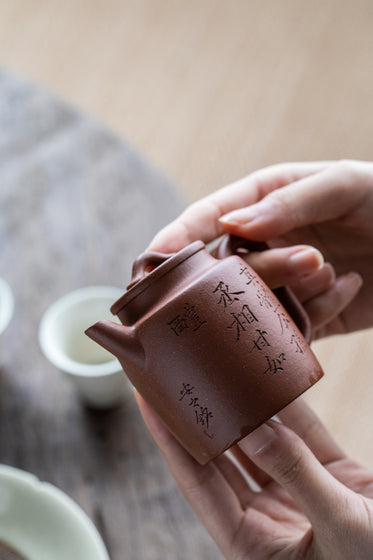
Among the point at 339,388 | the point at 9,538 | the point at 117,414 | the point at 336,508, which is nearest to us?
the point at 336,508

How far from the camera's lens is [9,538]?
76 cm

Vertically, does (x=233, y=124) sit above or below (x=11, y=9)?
below

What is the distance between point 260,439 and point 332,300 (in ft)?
1.38

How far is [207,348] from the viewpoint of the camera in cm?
64

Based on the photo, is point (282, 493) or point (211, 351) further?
point (282, 493)

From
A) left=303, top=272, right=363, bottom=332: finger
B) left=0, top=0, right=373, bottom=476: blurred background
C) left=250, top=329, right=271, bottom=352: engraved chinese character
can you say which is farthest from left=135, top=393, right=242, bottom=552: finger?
left=0, top=0, right=373, bottom=476: blurred background

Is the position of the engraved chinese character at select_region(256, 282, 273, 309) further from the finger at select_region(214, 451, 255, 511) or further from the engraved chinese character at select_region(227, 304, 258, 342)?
the finger at select_region(214, 451, 255, 511)

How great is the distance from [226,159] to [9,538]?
171 cm

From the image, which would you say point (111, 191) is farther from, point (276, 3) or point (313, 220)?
point (276, 3)

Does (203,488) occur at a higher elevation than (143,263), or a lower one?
lower

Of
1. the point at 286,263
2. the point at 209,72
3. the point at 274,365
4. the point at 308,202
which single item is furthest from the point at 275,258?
the point at 209,72

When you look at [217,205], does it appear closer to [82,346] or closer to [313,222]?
[313,222]

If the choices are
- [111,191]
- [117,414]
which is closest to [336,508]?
[117,414]

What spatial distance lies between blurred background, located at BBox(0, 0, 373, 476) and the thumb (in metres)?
1.52
